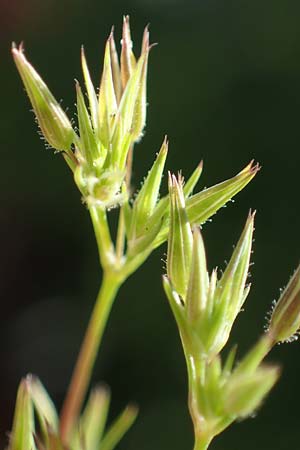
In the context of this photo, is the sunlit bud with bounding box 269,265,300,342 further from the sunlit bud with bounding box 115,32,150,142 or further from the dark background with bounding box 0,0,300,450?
the dark background with bounding box 0,0,300,450

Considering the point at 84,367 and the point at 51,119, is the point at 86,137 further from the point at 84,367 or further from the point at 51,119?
the point at 84,367

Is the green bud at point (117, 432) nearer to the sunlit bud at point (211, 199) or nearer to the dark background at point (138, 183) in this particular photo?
the sunlit bud at point (211, 199)

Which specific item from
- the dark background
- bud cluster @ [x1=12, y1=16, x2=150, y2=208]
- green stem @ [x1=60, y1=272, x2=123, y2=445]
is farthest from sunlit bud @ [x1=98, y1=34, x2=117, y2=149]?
the dark background

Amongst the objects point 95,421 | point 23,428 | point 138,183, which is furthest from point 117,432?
Result: point 138,183

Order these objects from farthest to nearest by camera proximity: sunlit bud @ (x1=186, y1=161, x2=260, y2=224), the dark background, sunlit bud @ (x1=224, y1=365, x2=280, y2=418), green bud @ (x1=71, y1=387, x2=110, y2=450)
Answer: the dark background, green bud @ (x1=71, y1=387, x2=110, y2=450), sunlit bud @ (x1=186, y1=161, x2=260, y2=224), sunlit bud @ (x1=224, y1=365, x2=280, y2=418)

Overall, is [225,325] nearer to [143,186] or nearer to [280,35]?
[143,186]

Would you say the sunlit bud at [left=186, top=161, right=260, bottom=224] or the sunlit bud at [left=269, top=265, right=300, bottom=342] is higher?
the sunlit bud at [left=186, top=161, right=260, bottom=224]
